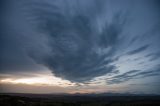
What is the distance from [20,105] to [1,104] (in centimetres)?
1001

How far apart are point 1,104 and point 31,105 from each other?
1851 cm

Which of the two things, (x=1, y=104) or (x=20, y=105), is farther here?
(x=20, y=105)

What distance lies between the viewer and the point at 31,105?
8131 cm

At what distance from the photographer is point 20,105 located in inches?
2899

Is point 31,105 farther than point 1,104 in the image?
Yes

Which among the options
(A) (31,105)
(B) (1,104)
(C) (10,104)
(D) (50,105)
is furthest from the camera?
(D) (50,105)

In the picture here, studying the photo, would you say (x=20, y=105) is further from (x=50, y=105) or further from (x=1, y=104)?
(x=50, y=105)

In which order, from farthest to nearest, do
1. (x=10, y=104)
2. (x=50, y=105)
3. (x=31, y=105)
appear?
1. (x=50, y=105)
2. (x=31, y=105)
3. (x=10, y=104)

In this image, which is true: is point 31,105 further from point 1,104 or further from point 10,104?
point 1,104

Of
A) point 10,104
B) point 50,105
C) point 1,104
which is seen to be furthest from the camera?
point 50,105

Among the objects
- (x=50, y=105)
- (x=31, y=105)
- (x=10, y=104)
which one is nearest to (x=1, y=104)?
(x=10, y=104)

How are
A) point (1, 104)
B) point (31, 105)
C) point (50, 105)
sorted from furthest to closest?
point (50, 105), point (31, 105), point (1, 104)

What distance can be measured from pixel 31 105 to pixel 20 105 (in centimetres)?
857

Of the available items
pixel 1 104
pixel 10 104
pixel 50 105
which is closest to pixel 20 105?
pixel 10 104
